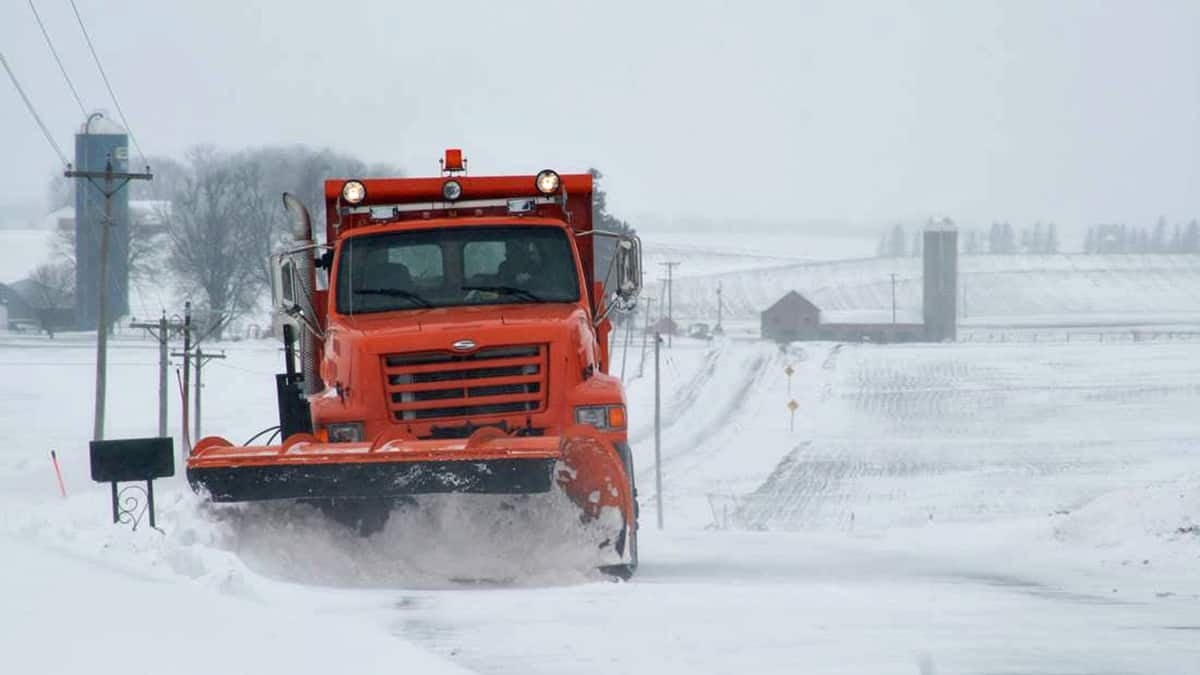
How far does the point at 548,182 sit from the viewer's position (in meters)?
12.9

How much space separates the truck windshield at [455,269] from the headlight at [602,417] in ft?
4.49

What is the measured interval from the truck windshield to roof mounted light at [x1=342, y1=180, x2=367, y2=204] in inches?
30.1

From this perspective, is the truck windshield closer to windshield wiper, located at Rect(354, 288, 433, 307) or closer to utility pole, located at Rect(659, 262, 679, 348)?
windshield wiper, located at Rect(354, 288, 433, 307)

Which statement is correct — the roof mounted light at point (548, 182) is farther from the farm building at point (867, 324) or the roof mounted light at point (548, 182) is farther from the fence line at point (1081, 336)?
the farm building at point (867, 324)

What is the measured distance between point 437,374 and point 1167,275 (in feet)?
561

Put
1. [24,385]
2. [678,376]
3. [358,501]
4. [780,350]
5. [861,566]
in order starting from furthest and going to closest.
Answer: [780,350]
[678,376]
[24,385]
[861,566]
[358,501]

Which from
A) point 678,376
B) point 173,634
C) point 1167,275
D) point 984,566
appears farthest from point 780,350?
point 173,634

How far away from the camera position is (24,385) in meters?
67.0

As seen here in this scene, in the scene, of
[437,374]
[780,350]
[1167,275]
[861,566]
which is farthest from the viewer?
[1167,275]

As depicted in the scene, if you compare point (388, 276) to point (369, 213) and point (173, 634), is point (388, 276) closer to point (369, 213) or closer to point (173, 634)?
point (369, 213)

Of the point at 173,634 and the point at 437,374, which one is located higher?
the point at 437,374

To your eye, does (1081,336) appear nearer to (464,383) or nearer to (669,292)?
(669,292)

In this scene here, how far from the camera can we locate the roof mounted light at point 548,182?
505 inches

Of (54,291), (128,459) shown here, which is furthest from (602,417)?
(54,291)
